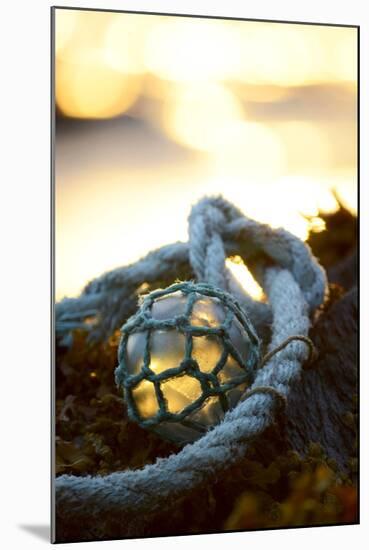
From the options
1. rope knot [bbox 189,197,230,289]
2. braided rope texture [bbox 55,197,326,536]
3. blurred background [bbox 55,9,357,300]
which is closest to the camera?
braided rope texture [bbox 55,197,326,536]

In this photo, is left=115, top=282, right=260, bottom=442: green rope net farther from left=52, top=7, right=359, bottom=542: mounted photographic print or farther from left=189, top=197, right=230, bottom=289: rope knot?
left=189, top=197, right=230, bottom=289: rope knot

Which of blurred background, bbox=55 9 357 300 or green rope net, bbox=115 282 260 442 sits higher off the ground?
blurred background, bbox=55 9 357 300

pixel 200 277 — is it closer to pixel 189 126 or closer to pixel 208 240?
pixel 208 240

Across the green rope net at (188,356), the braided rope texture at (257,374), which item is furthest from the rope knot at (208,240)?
the green rope net at (188,356)

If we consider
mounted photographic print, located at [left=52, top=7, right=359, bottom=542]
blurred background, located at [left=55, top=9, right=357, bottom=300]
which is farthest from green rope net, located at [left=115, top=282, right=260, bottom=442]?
blurred background, located at [left=55, top=9, right=357, bottom=300]

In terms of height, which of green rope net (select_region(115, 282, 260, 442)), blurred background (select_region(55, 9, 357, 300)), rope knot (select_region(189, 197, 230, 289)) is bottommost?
green rope net (select_region(115, 282, 260, 442))

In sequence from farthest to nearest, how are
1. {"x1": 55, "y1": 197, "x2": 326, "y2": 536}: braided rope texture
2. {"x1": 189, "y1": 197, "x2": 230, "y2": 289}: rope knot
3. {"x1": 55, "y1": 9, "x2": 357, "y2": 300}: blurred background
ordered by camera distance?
{"x1": 189, "y1": 197, "x2": 230, "y2": 289}: rope knot
{"x1": 55, "y1": 9, "x2": 357, "y2": 300}: blurred background
{"x1": 55, "y1": 197, "x2": 326, "y2": 536}: braided rope texture

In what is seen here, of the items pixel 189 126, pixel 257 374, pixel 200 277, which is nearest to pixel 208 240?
pixel 200 277

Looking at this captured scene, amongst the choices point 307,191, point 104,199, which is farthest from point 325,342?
point 104,199
